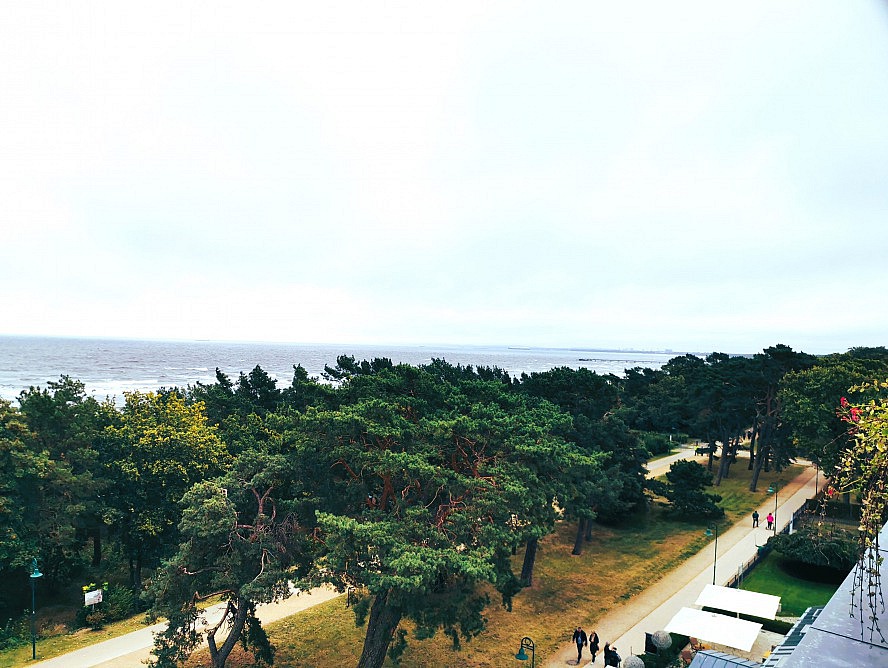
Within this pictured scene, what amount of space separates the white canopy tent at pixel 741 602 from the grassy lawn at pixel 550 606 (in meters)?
5.06

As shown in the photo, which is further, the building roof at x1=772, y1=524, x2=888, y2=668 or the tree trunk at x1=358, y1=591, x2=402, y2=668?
the tree trunk at x1=358, y1=591, x2=402, y2=668

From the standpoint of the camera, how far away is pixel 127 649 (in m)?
20.5

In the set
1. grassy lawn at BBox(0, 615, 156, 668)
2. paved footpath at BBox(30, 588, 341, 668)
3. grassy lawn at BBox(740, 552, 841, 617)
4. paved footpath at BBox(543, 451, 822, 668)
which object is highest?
grassy lawn at BBox(740, 552, 841, 617)

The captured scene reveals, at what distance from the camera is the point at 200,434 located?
1029 inches

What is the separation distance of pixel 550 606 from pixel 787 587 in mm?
11792

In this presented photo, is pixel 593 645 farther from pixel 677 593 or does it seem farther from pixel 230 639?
pixel 230 639

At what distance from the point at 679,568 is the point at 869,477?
25.2 meters

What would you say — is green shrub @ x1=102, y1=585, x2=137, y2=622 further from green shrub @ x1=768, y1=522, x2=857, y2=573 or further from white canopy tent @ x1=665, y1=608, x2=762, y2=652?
green shrub @ x1=768, y1=522, x2=857, y2=573

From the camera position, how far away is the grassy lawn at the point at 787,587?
885 inches

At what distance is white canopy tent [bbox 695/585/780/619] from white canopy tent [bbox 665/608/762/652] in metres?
0.78

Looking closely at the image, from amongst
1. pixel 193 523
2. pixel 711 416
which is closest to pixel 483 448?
pixel 193 523

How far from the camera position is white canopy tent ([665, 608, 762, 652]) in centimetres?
1659

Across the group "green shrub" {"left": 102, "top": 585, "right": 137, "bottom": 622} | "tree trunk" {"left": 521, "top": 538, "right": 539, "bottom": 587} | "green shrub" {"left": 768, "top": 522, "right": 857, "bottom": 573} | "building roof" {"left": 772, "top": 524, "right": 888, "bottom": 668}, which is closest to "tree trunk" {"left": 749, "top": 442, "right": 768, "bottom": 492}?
"green shrub" {"left": 768, "top": 522, "right": 857, "bottom": 573}

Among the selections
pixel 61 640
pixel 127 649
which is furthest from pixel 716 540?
pixel 61 640
